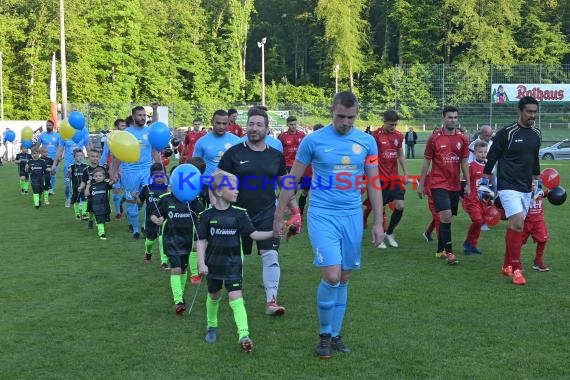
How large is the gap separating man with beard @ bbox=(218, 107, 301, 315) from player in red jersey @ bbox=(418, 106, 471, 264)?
3.21 metres

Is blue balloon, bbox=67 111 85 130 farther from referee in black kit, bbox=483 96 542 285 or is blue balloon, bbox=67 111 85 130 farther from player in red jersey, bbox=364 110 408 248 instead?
referee in black kit, bbox=483 96 542 285

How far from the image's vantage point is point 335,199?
5391 millimetres

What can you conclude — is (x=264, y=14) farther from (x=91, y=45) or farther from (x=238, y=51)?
(x=91, y=45)

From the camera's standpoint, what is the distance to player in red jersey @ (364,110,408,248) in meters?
10.4

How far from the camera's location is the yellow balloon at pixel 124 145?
9.61m

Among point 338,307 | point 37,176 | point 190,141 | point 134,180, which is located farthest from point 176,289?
point 37,176

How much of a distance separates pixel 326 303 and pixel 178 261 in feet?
6.82

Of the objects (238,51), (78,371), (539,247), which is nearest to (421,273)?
(539,247)

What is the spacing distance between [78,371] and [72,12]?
55.2m

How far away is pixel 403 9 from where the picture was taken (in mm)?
69062

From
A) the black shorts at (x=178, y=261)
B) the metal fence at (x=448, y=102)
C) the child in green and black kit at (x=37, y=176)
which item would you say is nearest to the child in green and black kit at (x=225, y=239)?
the black shorts at (x=178, y=261)

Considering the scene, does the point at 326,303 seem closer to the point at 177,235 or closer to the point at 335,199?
the point at 335,199

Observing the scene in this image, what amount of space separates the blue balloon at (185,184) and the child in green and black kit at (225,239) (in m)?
1.56

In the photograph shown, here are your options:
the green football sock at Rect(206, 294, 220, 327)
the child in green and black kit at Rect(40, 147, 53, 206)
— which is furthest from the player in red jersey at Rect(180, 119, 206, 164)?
the green football sock at Rect(206, 294, 220, 327)
